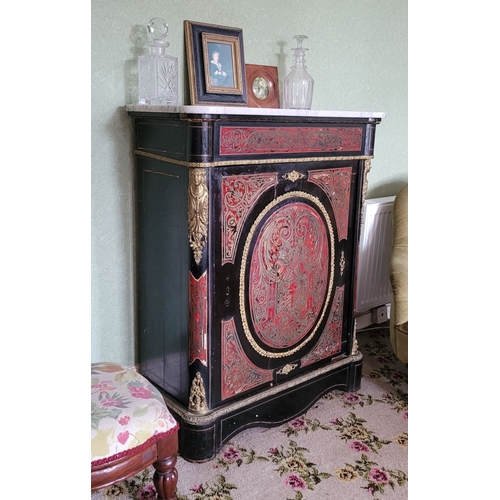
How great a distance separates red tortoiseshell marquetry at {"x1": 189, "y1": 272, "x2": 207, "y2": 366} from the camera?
1833 millimetres

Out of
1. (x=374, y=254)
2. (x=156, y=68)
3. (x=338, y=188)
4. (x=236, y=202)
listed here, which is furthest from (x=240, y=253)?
(x=374, y=254)

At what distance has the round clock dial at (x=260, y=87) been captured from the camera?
231 cm

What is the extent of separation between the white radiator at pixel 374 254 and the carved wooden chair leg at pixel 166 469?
1.53 m

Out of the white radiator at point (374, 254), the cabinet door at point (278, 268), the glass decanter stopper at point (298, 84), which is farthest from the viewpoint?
the white radiator at point (374, 254)

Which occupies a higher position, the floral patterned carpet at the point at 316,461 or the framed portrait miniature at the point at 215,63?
the framed portrait miniature at the point at 215,63

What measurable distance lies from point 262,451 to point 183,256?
2.54 ft

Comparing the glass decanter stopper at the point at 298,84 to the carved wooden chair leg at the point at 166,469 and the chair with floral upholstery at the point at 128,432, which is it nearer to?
the chair with floral upholstery at the point at 128,432

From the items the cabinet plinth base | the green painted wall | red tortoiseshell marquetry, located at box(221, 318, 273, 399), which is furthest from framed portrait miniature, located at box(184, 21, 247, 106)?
the cabinet plinth base

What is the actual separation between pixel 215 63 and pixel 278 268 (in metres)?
0.82

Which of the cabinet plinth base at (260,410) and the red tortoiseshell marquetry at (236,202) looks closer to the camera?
the red tortoiseshell marquetry at (236,202)

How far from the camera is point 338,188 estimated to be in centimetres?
219

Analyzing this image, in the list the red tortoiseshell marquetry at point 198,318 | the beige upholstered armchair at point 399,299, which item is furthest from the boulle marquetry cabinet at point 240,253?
the beige upholstered armchair at point 399,299
